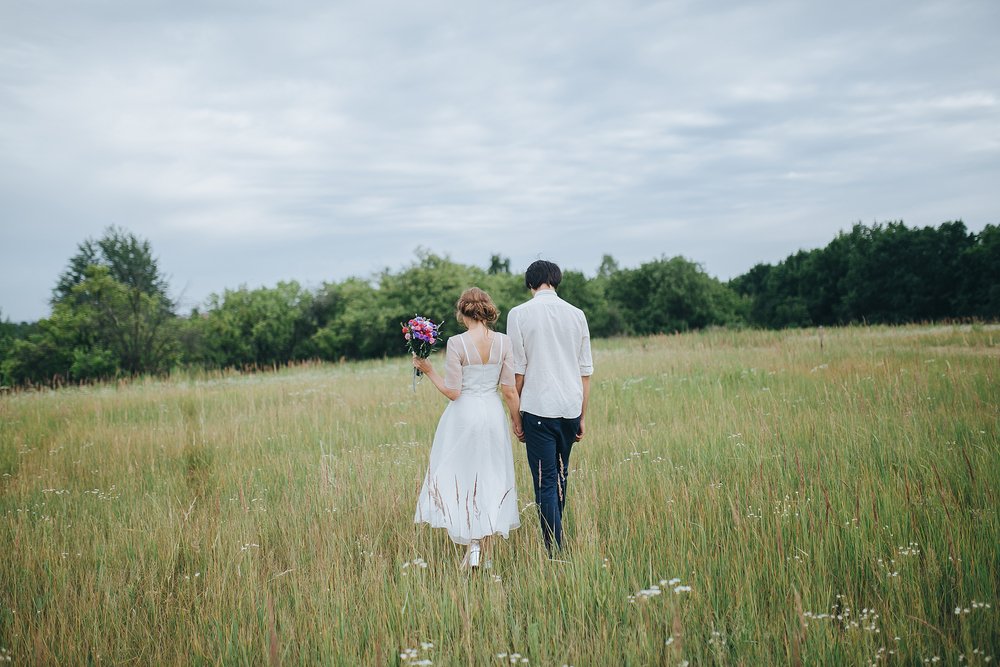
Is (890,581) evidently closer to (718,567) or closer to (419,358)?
(718,567)

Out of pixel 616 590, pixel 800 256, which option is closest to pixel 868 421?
pixel 616 590

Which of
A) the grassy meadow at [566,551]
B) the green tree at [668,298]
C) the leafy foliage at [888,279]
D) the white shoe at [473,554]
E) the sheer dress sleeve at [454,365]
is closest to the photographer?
the grassy meadow at [566,551]

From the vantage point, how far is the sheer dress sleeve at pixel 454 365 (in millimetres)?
4488

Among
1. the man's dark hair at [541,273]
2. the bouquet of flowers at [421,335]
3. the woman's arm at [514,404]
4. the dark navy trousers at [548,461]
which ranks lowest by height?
the dark navy trousers at [548,461]

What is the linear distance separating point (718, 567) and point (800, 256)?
65.2 m

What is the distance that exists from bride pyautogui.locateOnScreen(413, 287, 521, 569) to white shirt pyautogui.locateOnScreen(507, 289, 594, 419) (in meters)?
0.14

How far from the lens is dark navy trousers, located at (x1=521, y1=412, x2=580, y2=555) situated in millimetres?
4387

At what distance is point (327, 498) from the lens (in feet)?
17.6

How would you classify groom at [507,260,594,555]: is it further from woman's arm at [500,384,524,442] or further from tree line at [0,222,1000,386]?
tree line at [0,222,1000,386]

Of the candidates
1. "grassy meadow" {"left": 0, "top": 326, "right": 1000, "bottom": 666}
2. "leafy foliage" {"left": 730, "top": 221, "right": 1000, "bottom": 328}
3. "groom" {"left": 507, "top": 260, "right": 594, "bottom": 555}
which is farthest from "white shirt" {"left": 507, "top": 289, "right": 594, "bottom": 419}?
"leafy foliage" {"left": 730, "top": 221, "right": 1000, "bottom": 328}

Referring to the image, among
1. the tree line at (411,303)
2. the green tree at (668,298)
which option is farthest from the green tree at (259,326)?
the green tree at (668,298)

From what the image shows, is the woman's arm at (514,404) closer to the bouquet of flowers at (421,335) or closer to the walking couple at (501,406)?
the walking couple at (501,406)

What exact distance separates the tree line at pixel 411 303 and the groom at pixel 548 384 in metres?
20.9

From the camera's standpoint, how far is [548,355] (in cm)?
447
